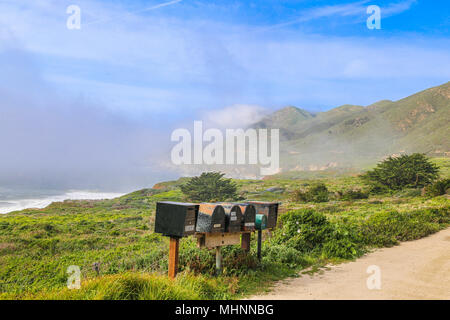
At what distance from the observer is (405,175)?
127ft

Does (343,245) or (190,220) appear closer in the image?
(190,220)

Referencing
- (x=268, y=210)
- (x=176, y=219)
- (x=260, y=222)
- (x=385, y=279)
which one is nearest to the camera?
(x=176, y=219)

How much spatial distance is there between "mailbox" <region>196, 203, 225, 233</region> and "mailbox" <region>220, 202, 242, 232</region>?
223 millimetres

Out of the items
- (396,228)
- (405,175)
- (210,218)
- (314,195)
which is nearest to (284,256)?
(210,218)

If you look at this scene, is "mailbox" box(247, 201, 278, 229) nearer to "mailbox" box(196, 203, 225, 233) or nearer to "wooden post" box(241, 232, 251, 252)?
"wooden post" box(241, 232, 251, 252)

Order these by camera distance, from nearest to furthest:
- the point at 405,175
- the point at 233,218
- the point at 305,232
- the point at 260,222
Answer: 1. the point at 233,218
2. the point at 260,222
3. the point at 305,232
4. the point at 405,175

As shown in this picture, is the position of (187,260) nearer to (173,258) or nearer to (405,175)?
(173,258)

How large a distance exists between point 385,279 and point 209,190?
36.4 metres

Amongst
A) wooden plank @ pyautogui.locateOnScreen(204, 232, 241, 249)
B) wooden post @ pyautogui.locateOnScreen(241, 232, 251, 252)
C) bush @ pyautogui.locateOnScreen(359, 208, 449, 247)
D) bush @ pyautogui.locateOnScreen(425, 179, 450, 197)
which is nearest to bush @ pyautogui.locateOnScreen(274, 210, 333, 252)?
bush @ pyautogui.locateOnScreen(359, 208, 449, 247)

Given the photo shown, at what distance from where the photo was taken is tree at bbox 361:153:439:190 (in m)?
38.4

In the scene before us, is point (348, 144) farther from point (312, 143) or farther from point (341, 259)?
point (341, 259)

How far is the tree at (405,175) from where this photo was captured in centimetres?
3841
